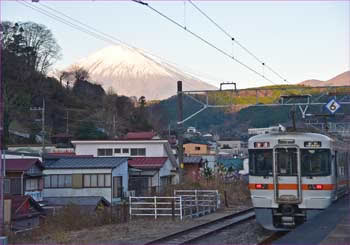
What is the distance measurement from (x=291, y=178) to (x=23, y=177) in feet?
80.5

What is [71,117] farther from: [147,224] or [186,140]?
[147,224]

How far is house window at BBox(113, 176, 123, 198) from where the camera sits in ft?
125

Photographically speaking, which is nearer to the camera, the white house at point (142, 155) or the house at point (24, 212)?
the house at point (24, 212)

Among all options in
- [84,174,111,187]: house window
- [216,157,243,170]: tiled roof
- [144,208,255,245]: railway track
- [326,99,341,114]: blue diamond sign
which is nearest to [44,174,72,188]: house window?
[84,174,111,187]: house window

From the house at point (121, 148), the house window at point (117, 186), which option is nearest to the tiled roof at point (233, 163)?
the house at point (121, 148)

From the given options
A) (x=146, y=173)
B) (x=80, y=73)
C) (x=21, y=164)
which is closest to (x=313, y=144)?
(x=21, y=164)

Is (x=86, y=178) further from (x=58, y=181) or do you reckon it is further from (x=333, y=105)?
(x=333, y=105)

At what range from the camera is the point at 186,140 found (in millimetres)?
82875

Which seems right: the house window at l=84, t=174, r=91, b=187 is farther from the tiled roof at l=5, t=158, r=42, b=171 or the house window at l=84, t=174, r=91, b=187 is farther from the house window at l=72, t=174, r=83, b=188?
the tiled roof at l=5, t=158, r=42, b=171

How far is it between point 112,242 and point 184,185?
1412 centimetres

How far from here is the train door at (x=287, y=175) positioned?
13523mm

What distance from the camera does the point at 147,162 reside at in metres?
46.9

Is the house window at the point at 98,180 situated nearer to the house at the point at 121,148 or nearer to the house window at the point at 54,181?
the house window at the point at 54,181

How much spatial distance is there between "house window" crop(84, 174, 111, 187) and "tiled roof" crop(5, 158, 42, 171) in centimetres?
348
